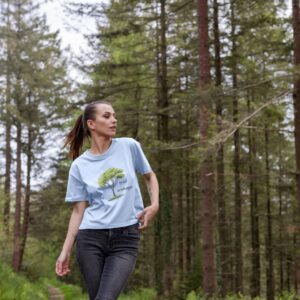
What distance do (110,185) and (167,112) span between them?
13874 mm

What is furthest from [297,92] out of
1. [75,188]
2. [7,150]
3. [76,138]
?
[7,150]

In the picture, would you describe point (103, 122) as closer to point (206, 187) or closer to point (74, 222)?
point (74, 222)

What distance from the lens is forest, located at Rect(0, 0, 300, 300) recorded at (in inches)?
516

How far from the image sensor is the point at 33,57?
27.7 metres

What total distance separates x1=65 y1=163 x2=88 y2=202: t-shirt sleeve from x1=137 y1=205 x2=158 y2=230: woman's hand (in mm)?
437

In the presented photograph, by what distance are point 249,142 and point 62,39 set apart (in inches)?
476

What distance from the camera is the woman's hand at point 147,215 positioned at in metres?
3.58

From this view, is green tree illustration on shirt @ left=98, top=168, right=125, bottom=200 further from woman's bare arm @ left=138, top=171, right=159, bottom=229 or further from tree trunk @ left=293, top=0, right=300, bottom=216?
tree trunk @ left=293, top=0, right=300, bottom=216

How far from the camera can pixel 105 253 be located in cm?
359

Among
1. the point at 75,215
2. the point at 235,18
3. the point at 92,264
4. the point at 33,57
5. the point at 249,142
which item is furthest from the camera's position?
the point at 33,57

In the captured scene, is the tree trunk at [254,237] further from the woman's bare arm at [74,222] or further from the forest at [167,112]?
the woman's bare arm at [74,222]

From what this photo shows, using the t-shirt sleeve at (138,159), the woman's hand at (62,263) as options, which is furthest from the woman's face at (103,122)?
the woman's hand at (62,263)

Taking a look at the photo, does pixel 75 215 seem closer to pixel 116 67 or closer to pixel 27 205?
pixel 116 67

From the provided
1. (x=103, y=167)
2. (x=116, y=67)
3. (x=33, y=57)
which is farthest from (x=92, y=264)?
(x=33, y=57)
